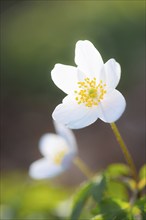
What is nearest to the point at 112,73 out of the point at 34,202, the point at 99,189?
the point at 99,189

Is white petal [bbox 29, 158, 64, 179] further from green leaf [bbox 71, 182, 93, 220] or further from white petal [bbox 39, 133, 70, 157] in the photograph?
green leaf [bbox 71, 182, 93, 220]

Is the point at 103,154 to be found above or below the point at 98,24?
below

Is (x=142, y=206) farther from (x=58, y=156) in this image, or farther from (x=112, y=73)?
(x=58, y=156)

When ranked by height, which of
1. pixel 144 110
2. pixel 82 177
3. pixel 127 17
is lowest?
pixel 82 177

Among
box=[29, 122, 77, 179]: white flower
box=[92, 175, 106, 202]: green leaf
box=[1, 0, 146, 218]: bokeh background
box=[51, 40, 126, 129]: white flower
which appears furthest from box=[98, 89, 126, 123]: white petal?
box=[1, 0, 146, 218]: bokeh background

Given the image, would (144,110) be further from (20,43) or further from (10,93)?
(20,43)

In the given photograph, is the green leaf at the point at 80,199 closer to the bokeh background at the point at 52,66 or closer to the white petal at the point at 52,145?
the white petal at the point at 52,145

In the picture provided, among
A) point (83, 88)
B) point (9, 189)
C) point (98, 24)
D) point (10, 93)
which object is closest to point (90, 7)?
point (98, 24)
